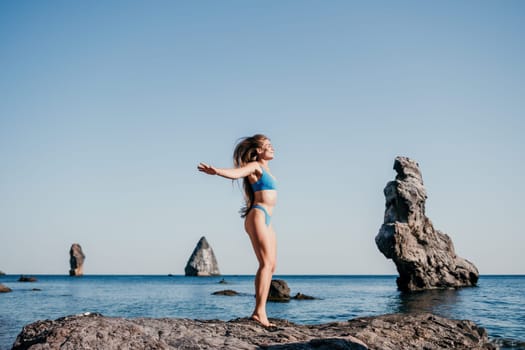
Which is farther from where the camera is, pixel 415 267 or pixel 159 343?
pixel 415 267

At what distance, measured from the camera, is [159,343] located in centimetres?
455

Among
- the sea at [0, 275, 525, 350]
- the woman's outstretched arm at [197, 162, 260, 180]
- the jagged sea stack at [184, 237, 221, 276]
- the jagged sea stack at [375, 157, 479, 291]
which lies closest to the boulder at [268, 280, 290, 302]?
the sea at [0, 275, 525, 350]

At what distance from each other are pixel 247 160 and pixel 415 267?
126ft

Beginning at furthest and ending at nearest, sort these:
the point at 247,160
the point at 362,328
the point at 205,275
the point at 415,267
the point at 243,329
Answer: the point at 205,275, the point at 415,267, the point at 247,160, the point at 362,328, the point at 243,329

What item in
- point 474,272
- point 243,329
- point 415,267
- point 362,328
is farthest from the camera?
point 474,272

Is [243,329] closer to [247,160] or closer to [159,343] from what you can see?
[159,343]

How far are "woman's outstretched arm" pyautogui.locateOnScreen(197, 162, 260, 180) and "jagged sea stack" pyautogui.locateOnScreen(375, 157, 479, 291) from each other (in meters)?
35.9

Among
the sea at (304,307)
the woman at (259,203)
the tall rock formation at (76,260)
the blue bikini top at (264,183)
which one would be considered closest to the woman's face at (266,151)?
the woman at (259,203)

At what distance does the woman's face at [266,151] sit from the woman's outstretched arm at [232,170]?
10.8 inches

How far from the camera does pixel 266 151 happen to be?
6.70 m

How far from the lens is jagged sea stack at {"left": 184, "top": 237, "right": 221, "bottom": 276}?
145500mm

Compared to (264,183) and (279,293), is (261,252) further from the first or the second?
(279,293)

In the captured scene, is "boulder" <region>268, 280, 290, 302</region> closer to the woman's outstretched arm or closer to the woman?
the woman

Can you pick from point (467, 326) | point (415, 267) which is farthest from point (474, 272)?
point (467, 326)
